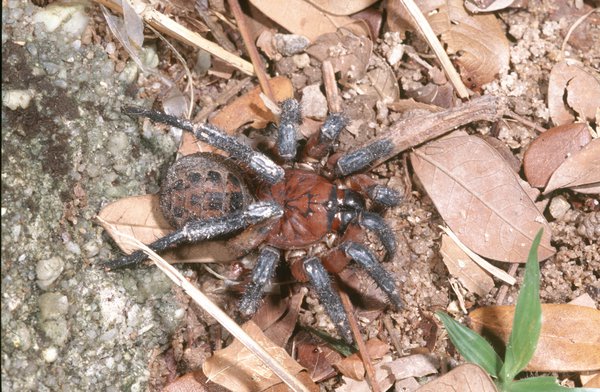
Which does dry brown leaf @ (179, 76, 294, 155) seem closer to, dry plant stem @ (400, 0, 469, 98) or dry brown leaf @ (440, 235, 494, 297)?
dry plant stem @ (400, 0, 469, 98)

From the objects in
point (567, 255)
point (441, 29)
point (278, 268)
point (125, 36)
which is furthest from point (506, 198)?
point (125, 36)

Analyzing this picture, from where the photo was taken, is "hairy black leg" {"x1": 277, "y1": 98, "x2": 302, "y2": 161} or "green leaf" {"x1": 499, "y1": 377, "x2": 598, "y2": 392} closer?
"green leaf" {"x1": 499, "y1": 377, "x2": 598, "y2": 392}

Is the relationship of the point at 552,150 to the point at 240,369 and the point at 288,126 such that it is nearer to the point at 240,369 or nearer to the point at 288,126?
the point at 288,126

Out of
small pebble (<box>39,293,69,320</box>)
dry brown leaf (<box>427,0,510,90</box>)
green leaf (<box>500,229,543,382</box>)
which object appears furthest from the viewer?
dry brown leaf (<box>427,0,510,90</box>)

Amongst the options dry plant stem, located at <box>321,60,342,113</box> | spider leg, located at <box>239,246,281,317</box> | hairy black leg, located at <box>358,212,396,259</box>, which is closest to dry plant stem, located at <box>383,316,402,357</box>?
hairy black leg, located at <box>358,212,396,259</box>

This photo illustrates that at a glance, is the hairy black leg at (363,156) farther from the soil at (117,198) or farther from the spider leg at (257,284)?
the spider leg at (257,284)

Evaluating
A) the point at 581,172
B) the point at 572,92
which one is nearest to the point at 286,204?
the point at 581,172
